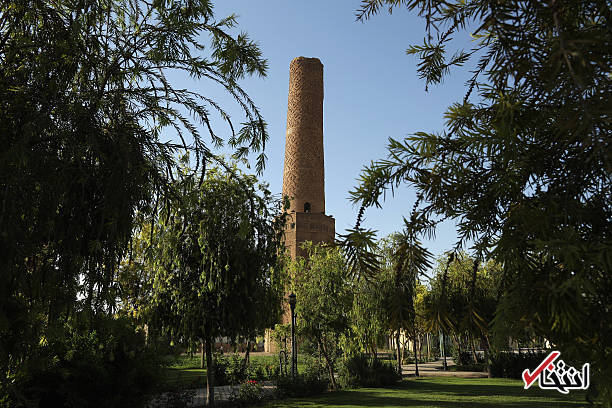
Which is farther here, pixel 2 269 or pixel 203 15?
pixel 203 15

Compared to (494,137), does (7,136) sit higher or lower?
higher

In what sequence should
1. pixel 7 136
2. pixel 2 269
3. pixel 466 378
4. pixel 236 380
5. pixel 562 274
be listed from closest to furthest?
pixel 562 274
pixel 2 269
pixel 7 136
pixel 236 380
pixel 466 378

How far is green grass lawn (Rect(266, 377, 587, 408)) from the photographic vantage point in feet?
40.8

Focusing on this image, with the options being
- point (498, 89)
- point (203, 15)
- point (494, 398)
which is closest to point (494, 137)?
point (498, 89)

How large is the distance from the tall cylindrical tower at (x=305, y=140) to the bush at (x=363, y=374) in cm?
1777

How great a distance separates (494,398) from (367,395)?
151 inches

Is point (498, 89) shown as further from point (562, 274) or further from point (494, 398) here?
point (494, 398)

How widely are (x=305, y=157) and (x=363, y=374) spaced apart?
20212 millimetres

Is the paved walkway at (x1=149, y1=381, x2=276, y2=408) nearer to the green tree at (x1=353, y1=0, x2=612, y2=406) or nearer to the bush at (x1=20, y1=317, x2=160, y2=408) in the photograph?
the bush at (x1=20, y1=317, x2=160, y2=408)

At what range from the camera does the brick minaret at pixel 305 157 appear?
35.0 meters

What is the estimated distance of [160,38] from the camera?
12.1 ft

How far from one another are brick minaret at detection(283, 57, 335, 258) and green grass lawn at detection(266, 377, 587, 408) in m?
18.5

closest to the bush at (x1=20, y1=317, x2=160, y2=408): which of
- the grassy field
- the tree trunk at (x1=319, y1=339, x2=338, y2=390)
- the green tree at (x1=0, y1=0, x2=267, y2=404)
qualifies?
the grassy field

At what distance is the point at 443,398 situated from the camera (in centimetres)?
1384
